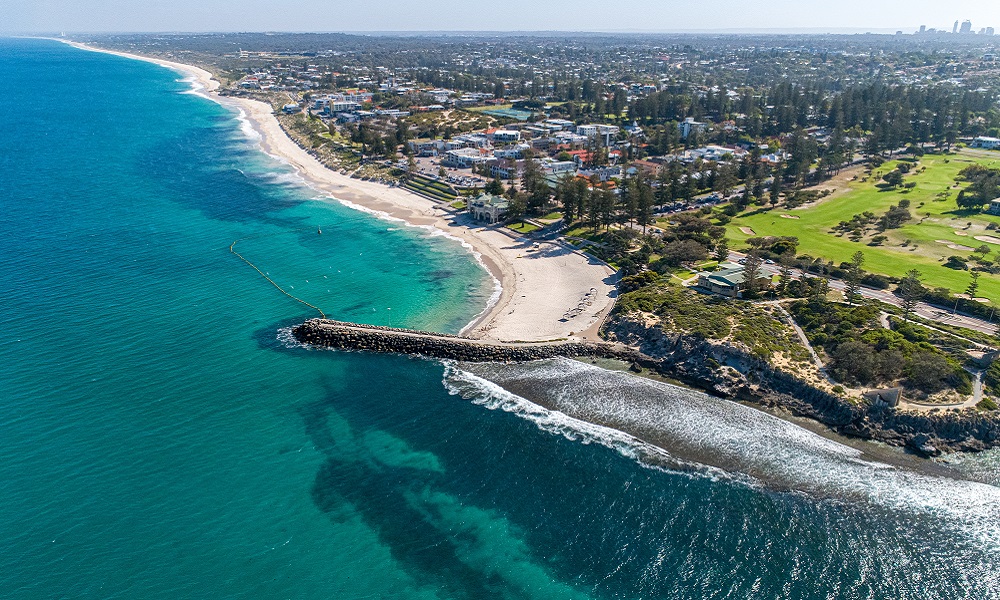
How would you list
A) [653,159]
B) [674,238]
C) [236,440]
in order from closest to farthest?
[236,440] → [674,238] → [653,159]

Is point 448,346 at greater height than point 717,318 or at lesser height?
lesser

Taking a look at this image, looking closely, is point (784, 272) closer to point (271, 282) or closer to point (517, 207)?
point (517, 207)

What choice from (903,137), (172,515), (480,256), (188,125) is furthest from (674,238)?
(188,125)

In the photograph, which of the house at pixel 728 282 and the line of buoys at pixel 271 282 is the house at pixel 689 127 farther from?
the line of buoys at pixel 271 282

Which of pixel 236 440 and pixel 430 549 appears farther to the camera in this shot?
pixel 236 440

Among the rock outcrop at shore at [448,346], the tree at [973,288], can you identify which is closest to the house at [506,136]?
the rock outcrop at shore at [448,346]

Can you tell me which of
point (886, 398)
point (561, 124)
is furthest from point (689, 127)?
point (886, 398)

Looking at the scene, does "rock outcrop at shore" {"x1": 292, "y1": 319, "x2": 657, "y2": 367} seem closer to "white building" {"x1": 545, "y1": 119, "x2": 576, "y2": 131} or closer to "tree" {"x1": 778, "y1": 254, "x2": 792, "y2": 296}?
"tree" {"x1": 778, "y1": 254, "x2": 792, "y2": 296}

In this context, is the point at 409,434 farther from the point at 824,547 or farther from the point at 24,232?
the point at 24,232
